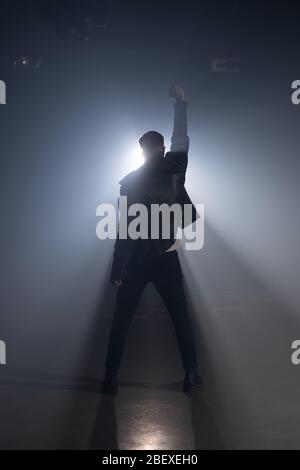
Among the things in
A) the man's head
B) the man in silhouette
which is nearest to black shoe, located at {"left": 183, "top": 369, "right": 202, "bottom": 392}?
the man in silhouette

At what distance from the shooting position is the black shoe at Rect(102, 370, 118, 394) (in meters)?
4.40

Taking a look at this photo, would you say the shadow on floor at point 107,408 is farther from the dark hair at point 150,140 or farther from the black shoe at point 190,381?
the dark hair at point 150,140

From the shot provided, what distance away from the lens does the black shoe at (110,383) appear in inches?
173

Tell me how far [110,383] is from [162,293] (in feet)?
2.42

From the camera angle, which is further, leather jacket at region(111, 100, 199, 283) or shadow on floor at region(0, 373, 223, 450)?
leather jacket at region(111, 100, 199, 283)

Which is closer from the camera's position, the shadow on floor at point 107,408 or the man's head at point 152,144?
the shadow on floor at point 107,408

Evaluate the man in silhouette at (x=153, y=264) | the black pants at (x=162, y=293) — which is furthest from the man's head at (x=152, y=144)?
the black pants at (x=162, y=293)

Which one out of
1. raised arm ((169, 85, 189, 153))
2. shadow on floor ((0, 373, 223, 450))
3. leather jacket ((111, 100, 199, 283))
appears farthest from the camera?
raised arm ((169, 85, 189, 153))

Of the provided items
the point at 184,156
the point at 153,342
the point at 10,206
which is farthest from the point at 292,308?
the point at 10,206

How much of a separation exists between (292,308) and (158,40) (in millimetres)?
5697

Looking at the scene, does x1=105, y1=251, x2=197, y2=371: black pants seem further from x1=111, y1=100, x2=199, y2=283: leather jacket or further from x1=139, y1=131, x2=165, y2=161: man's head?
x1=139, y1=131, x2=165, y2=161: man's head

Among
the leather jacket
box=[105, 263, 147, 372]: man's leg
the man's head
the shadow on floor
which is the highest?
the man's head

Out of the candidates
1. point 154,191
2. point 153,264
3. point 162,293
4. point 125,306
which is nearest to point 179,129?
point 154,191

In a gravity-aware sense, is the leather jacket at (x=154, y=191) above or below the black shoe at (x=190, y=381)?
above
